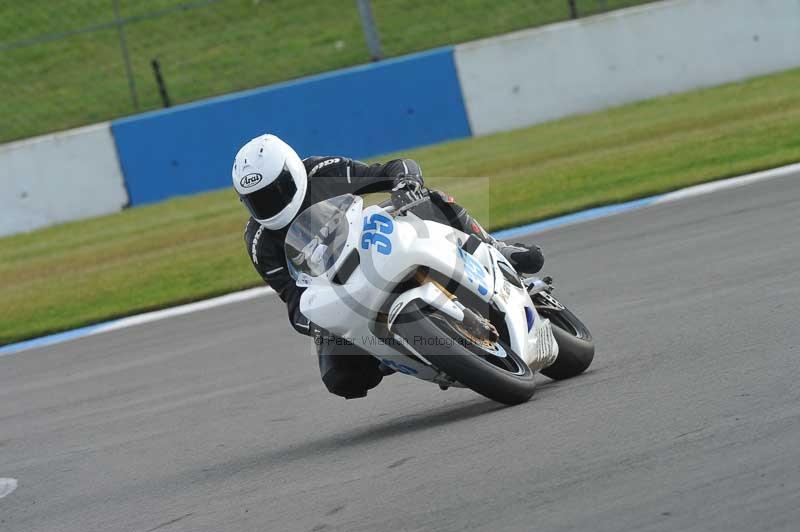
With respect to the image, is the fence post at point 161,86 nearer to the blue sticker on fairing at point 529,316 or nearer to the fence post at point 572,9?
the fence post at point 572,9

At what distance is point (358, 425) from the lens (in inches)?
243

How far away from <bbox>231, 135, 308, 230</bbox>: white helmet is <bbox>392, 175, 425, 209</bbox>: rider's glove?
0.40 metres

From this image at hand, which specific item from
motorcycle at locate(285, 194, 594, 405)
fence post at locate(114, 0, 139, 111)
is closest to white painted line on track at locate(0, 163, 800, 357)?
motorcycle at locate(285, 194, 594, 405)

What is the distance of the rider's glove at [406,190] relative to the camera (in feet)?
18.4

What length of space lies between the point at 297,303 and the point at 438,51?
37.3ft

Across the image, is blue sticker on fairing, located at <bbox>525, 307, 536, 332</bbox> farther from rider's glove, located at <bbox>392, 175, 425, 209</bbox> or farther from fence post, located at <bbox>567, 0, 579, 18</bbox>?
fence post, located at <bbox>567, 0, 579, 18</bbox>

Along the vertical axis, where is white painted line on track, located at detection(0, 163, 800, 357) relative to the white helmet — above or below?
below

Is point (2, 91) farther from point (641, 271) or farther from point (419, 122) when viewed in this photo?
point (641, 271)

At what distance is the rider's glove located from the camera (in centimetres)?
562

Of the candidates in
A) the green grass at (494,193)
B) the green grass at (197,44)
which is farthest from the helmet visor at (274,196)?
the green grass at (197,44)

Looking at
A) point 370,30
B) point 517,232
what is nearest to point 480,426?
point 517,232

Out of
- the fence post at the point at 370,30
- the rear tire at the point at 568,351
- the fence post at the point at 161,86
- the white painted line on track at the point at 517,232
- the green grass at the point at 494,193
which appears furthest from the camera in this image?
the fence post at the point at 161,86

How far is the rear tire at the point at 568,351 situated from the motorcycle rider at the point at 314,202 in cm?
28

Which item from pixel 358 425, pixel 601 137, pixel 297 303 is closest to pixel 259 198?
pixel 297 303
